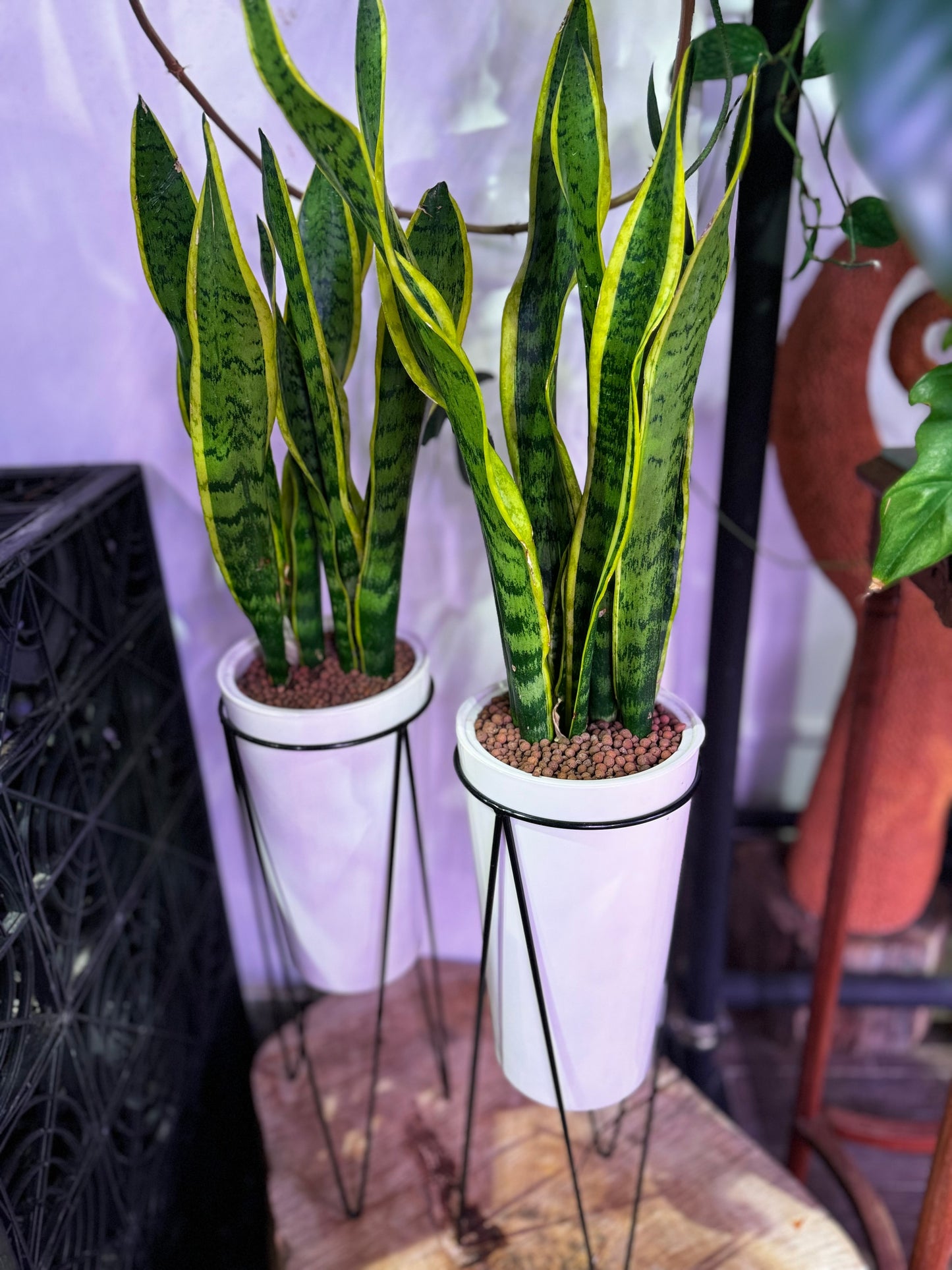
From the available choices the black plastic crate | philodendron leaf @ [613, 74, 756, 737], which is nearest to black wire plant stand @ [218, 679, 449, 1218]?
the black plastic crate

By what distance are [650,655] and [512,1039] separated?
1.11 ft

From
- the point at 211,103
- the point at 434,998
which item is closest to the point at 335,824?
the point at 434,998

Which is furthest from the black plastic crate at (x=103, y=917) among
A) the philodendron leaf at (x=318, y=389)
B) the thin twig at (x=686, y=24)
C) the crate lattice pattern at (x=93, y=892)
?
the thin twig at (x=686, y=24)

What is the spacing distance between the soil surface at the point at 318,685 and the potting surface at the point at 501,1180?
0.50 m

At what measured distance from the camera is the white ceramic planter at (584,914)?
591 millimetres

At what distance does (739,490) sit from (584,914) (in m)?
0.42

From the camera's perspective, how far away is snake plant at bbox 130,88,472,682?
58cm

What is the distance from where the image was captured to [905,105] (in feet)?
0.76

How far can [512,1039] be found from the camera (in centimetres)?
71

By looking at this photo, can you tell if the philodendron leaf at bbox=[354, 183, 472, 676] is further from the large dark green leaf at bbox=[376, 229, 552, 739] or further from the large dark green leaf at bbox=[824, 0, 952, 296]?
the large dark green leaf at bbox=[824, 0, 952, 296]

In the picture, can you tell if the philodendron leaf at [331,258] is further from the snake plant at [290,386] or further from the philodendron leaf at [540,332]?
the philodendron leaf at [540,332]

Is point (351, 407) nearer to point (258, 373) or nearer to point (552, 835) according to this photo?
point (258, 373)

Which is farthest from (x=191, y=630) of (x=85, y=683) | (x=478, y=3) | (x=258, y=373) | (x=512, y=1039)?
(x=478, y=3)

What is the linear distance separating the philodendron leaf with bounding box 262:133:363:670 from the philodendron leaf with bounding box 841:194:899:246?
418mm
